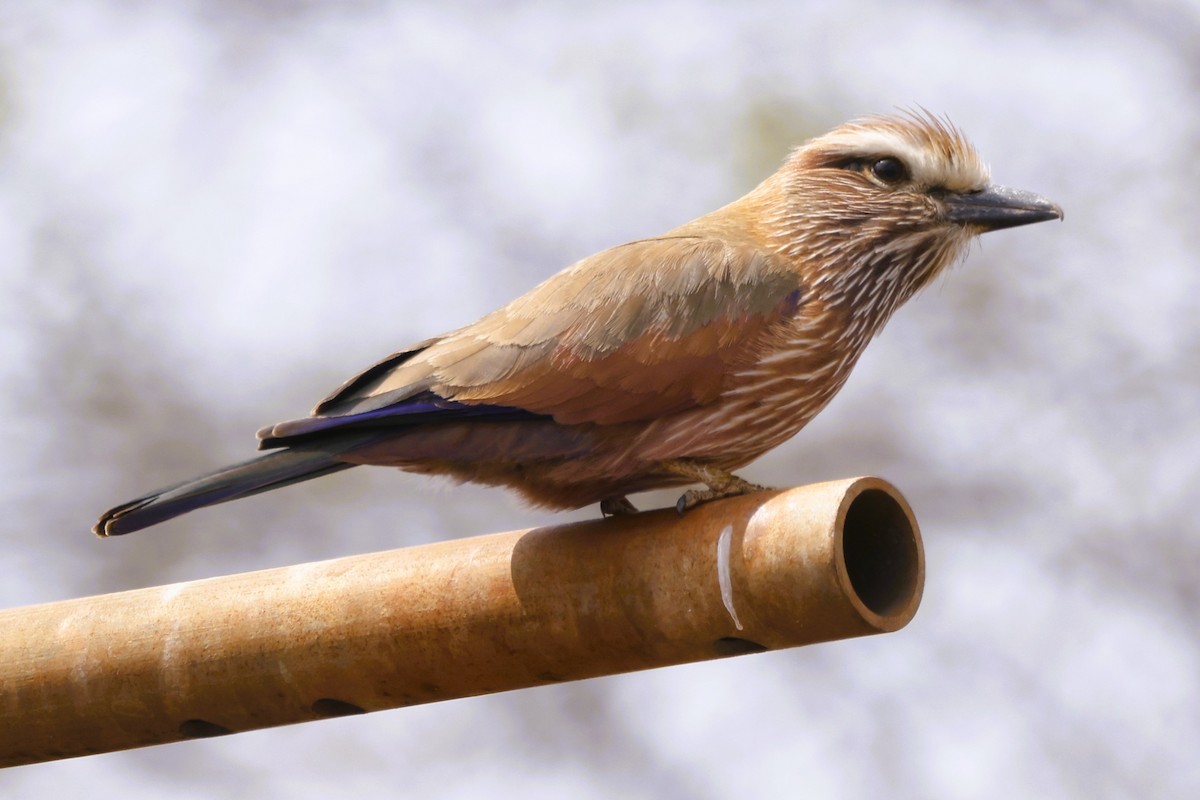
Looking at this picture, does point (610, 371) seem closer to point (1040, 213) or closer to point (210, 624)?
point (210, 624)

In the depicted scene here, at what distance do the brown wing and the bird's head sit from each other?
0.37m

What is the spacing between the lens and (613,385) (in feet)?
11.5

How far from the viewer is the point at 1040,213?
4062 millimetres

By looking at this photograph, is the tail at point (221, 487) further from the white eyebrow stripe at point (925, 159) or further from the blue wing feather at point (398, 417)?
the white eyebrow stripe at point (925, 159)

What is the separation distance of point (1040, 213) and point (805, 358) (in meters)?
0.83

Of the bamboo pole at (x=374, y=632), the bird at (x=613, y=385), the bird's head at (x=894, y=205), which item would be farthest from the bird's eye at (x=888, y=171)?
the bamboo pole at (x=374, y=632)

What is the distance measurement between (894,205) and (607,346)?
101 cm

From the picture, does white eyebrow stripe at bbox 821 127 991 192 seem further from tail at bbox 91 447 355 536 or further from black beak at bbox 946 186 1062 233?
tail at bbox 91 447 355 536

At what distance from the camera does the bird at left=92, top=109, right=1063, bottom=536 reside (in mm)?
3436

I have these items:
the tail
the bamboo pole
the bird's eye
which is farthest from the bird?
the bird's eye

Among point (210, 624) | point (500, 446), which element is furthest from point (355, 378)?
point (210, 624)

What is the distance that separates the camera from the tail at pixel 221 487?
327 centimetres

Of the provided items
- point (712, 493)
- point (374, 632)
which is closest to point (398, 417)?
point (374, 632)

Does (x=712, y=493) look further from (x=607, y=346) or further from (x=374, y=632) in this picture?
(x=374, y=632)
